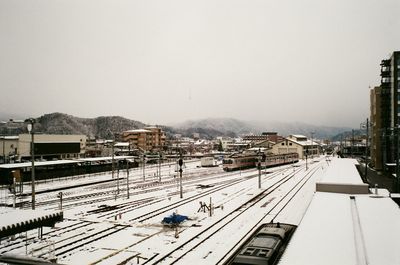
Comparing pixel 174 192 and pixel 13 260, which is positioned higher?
pixel 13 260

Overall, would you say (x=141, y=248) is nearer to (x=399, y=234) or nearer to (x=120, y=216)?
(x=120, y=216)

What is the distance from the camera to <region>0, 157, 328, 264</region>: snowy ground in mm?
18922

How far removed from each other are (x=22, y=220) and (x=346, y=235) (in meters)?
15.1

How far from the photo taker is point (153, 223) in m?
26.0

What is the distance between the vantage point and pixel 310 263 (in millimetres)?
11281

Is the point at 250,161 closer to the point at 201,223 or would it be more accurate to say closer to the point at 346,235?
the point at 201,223

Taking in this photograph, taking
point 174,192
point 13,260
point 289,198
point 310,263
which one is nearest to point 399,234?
point 310,263

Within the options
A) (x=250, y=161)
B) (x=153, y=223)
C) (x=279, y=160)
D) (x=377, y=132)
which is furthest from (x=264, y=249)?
(x=279, y=160)

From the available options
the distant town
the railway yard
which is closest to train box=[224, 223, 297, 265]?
the distant town

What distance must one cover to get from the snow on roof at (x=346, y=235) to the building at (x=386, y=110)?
40333 mm

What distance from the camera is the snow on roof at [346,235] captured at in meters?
11.9

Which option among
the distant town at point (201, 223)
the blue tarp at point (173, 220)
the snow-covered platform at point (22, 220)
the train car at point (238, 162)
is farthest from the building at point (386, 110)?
the snow-covered platform at point (22, 220)

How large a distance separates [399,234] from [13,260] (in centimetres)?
1622

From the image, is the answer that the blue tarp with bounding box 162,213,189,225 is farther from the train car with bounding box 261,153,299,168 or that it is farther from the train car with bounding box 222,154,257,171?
the train car with bounding box 261,153,299,168
